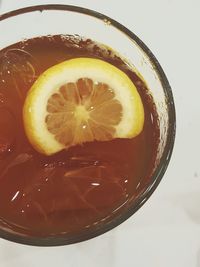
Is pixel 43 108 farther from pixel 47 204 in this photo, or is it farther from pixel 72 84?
pixel 47 204

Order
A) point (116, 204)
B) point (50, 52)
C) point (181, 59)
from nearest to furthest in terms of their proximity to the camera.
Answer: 1. point (116, 204)
2. point (50, 52)
3. point (181, 59)

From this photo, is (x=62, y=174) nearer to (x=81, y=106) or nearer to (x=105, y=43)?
(x=81, y=106)

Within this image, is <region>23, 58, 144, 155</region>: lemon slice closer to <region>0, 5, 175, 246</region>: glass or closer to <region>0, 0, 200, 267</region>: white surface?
<region>0, 5, 175, 246</region>: glass

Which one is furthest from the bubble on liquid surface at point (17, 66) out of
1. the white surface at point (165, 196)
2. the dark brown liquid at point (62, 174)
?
the white surface at point (165, 196)

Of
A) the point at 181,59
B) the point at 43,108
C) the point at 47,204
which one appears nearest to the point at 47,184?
the point at 47,204

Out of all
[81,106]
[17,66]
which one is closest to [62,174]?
[81,106]

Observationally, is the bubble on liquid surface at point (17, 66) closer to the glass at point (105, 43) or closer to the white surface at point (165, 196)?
the glass at point (105, 43)

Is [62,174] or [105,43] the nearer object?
[62,174]
